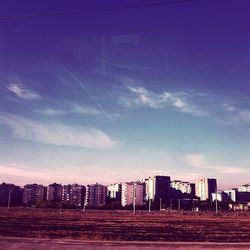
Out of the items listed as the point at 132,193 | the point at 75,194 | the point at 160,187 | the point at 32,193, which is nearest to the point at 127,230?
the point at 132,193

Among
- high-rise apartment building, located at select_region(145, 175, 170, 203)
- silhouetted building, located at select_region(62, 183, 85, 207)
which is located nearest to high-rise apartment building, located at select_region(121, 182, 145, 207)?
high-rise apartment building, located at select_region(145, 175, 170, 203)

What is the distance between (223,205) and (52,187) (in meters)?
95.5

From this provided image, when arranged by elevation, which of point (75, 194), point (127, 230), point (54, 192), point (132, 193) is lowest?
point (127, 230)

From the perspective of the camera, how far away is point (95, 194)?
7279 inches

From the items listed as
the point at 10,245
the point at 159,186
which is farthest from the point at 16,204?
the point at 10,245

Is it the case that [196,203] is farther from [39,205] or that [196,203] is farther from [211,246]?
[211,246]

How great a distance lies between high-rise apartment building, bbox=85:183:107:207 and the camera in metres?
184

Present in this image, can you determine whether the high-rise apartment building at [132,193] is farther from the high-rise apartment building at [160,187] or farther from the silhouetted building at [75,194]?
the silhouetted building at [75,194]

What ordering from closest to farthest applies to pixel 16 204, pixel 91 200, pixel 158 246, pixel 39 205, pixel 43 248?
1. pixel 43 248
2. pixel 158 246
3. pixel 39 205
4. pixel 16 204
5. pixel 91 200

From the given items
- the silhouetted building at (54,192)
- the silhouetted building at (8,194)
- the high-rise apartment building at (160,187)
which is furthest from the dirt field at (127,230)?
the silhouetted building at (54,192)

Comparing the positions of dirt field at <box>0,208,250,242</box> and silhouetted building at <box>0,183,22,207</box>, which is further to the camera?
silhouetted building at <box>0,183,22,207</box>

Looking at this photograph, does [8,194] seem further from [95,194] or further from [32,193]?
[95,194]

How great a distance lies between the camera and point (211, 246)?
15.5m

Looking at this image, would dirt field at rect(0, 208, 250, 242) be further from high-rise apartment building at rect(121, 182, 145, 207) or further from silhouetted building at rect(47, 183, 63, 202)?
silhouetted building at rect(47, 183, 63, 202)
